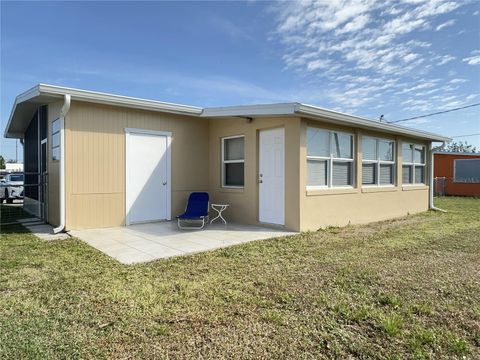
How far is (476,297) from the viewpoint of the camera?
11.1ft

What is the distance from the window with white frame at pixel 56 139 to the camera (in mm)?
7527

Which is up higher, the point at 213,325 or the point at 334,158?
the point at 334,158

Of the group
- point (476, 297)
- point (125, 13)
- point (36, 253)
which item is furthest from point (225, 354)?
point (125, 13)

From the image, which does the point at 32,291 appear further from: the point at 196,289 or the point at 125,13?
the point at 125,13

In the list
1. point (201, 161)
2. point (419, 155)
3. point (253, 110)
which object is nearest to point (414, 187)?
point (419, 155)

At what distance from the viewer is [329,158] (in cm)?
786

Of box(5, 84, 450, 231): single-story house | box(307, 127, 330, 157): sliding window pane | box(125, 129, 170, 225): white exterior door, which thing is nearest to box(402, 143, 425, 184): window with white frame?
box(5, 84, 450, 231): single-story house

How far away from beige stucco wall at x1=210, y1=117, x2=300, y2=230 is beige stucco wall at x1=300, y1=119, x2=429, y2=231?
171mm

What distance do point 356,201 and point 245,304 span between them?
6.16 metres

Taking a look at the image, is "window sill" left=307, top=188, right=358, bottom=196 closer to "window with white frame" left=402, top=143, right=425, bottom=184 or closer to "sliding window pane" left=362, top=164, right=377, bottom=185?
"sliding window pane" left=362, top=164, right=377, bottom=185

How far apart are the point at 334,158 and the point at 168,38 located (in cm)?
697

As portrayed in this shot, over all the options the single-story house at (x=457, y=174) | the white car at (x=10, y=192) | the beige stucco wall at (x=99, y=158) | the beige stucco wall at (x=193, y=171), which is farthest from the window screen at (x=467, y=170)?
the white car at (x=10, y=192)

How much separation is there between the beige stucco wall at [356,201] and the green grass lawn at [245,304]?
1857 mm

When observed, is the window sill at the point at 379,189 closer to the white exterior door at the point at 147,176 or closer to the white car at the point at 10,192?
the white exterior door at the point at 147,176
